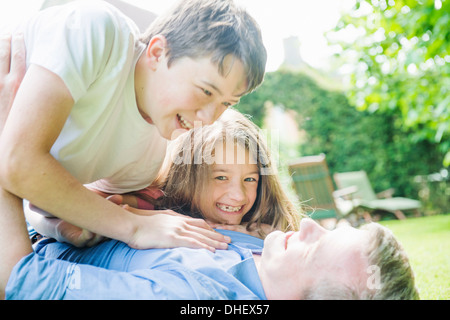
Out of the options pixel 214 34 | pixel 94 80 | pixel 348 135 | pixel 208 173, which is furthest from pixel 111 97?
pixel 348 135

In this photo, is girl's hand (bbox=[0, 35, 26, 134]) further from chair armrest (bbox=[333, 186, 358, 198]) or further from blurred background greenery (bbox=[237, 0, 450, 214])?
chair armrest (bbox=[333, 186, 358, 198])

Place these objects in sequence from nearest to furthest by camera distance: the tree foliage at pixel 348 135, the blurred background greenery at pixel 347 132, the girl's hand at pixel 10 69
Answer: the girl's hand at pixel 10 69, the blurred background greenery at pixel 347 132, the tree foliage at pixel 348 135

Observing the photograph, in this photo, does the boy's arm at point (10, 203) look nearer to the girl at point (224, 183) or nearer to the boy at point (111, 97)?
the boy at point (111, 97)

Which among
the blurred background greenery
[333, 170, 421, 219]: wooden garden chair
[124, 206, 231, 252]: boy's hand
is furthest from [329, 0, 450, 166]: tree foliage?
[124, 206, 231, 252]: boy's hand

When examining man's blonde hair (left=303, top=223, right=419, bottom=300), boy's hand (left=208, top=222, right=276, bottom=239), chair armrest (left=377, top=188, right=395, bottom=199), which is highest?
man's blonde hair (left=303, top=223, right=419, bottom=300)

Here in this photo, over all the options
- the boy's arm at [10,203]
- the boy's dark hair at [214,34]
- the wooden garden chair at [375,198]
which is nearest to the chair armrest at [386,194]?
the wooden garden chair at [375,198]

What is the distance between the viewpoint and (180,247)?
43.1 inches

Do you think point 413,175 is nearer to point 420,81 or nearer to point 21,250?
point 420,81

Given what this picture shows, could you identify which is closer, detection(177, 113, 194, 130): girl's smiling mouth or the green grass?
detection(177, 113, 194, 130): girl's smiling mouth

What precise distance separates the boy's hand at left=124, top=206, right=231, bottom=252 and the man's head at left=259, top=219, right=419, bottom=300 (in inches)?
8.3

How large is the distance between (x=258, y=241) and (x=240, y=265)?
30 cm

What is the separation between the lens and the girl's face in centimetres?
147

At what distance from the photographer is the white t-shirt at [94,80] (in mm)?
980
